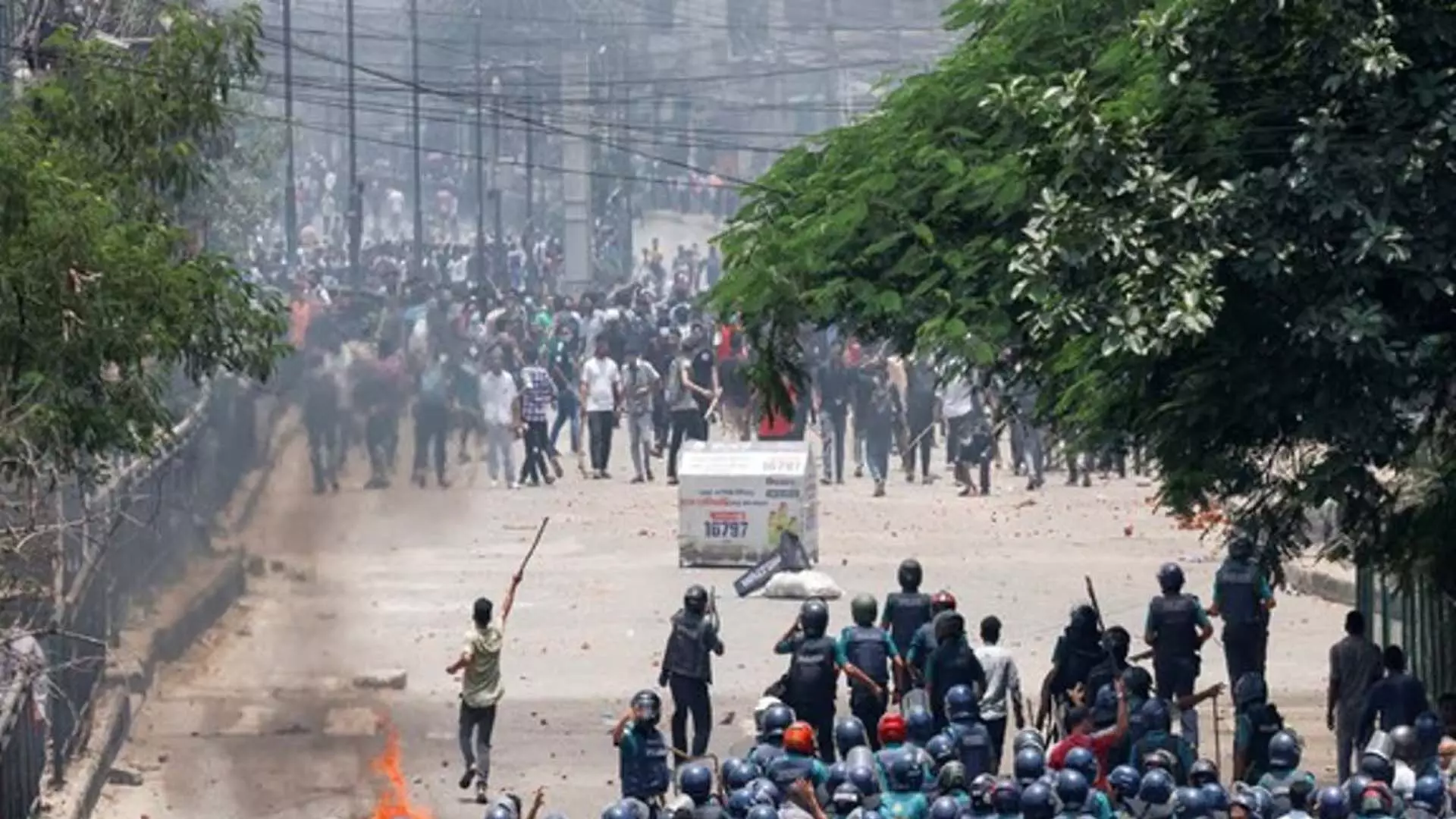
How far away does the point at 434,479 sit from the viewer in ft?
106

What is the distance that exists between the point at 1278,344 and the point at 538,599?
12056mm

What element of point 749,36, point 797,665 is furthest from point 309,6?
point 797,665

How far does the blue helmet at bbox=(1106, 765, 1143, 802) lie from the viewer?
14.3m

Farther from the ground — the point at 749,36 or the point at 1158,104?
the point at 749,36

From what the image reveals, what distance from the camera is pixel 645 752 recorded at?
16.4 meters

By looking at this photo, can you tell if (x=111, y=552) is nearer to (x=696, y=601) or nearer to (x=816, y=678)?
(x=696, y=601)

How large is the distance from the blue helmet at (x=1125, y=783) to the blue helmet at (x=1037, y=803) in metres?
1.01

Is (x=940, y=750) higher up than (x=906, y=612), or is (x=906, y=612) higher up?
(x=906, y=612)

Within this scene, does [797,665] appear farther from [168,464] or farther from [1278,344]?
[168,464]

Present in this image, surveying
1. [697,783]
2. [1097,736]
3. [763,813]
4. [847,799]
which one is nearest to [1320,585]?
[1097,736]

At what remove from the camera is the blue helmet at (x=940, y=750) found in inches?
602

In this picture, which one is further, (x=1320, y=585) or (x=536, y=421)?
(x=536, y=421)

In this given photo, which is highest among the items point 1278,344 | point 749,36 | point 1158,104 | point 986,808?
point 749,36

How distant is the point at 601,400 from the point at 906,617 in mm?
14280
